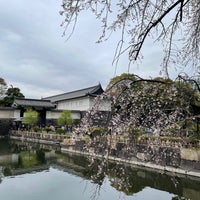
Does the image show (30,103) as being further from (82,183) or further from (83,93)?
(82,183)

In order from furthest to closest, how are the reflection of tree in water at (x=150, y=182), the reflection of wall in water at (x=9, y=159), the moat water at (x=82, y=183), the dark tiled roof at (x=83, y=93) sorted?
the dark tiled roof at (x=83, y=93) < the reflection of wall in water at (x=9, y=159) < the reflection of tree in water at (x=150, y=182) < the moat water at (x=82, y=183)

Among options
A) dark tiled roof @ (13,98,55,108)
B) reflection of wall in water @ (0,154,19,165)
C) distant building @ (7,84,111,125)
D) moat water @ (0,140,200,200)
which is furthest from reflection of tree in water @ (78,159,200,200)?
dark tiled roof @ (13,98,55,108)

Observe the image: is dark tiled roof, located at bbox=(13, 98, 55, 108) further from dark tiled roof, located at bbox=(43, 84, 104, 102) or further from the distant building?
dark tiled roof, located at bbox=(43, 84, 104, 102)

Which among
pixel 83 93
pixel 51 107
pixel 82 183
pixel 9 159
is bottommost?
pixel 82 183

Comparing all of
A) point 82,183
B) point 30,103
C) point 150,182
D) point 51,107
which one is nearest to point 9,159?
point 82,183

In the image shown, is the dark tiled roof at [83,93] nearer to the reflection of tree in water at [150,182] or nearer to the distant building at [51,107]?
the distant building at [51,107]

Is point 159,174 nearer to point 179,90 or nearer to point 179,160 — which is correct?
point 179,160

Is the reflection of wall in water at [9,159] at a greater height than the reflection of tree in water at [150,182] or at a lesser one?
greater

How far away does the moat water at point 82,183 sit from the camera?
682cm

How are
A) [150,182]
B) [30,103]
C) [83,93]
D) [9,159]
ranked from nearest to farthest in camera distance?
[150,182]
[9,159]
[30,103]
[83,93]

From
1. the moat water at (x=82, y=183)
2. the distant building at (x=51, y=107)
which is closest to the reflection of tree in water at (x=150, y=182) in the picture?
the moat water at (x=82, y=183)

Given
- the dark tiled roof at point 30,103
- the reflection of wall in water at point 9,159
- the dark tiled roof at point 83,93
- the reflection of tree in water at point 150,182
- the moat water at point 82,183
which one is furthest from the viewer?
the dark tiled roof at point 83,93

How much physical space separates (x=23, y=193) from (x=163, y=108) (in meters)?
5.83

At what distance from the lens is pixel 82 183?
326 inches
